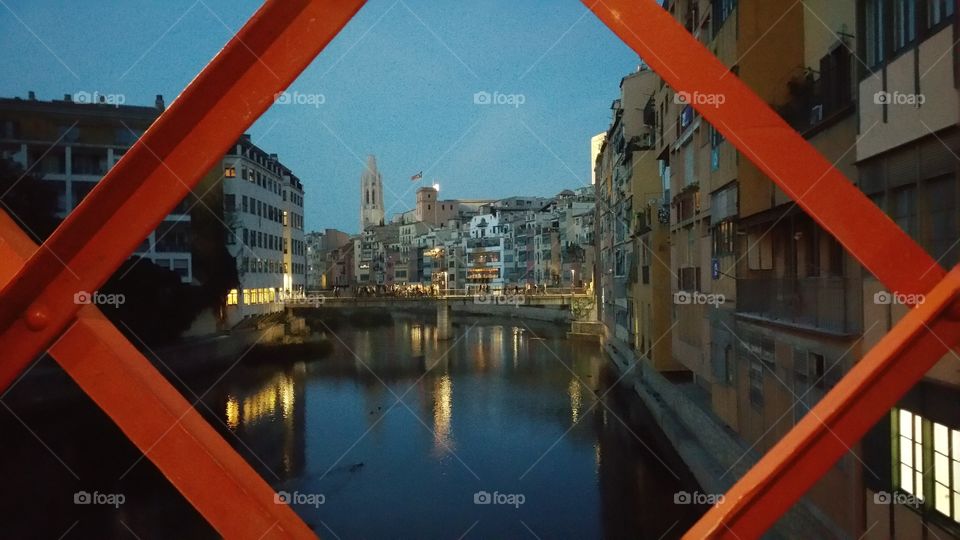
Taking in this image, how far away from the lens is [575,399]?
767 inches

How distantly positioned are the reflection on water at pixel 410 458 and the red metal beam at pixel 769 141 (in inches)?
370

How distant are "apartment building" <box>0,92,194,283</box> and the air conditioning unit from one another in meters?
20.9

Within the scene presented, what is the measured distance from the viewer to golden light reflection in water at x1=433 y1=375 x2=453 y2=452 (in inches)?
612

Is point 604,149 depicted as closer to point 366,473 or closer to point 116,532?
point 366,473

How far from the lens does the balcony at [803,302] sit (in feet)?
17.4

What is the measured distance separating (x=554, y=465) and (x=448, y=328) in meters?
25.4

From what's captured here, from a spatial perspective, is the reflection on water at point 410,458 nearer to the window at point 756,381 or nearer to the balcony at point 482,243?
the window at point 756,381

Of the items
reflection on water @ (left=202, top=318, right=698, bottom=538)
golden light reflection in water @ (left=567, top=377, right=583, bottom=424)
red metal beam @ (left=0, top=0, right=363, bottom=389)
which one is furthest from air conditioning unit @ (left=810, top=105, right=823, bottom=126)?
golden light reflection in water @ (left=567, top=377, right=583, bottom=424)

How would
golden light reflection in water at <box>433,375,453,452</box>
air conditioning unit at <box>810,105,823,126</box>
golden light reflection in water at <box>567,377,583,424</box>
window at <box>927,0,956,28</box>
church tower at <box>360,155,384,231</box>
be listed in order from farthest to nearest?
church tower at <box>360,155,384,231</box> < golden light reflection in water at <box>567,377,583,424</box> < golden light reflection in water at <box>433,375,453,452</box> < air conditioning unit at <box>810,105,823,126</box> < window at <box>927,0,956,28</box>

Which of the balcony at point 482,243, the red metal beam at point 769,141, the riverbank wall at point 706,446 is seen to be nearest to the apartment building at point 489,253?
the balcony at point 482,243

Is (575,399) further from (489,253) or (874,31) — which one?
(489,253)

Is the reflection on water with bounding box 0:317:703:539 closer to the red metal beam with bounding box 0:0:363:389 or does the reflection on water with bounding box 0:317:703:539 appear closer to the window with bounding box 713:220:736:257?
the window with bounding box 713:220:736:257

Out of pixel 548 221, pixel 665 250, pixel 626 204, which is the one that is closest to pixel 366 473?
pixel 665 250

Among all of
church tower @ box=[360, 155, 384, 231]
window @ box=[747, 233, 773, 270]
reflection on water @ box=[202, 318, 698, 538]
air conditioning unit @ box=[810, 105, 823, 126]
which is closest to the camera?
air conditioning unit @ box=[810, 105, 823, 126]
